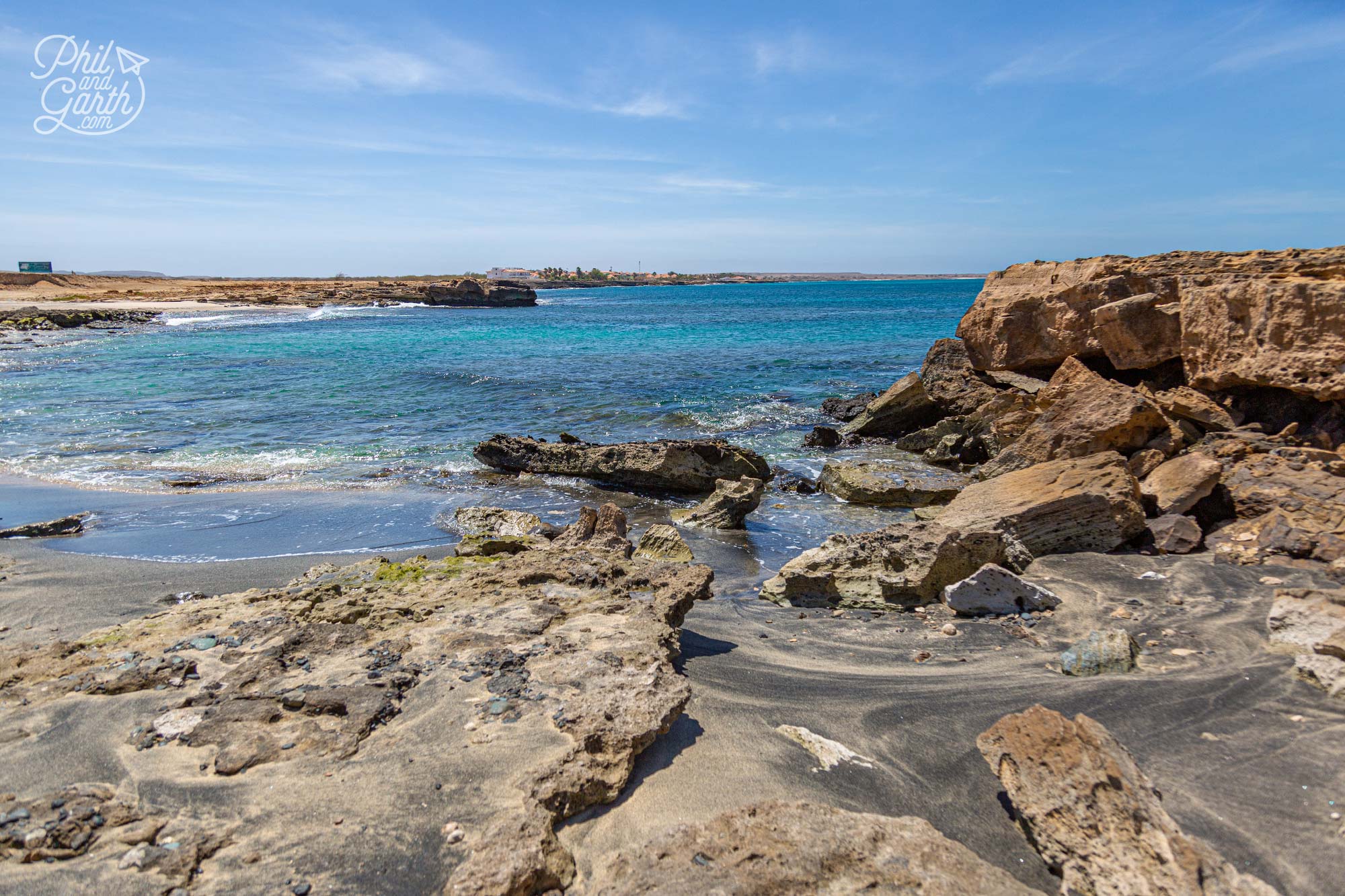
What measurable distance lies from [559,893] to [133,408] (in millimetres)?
18683

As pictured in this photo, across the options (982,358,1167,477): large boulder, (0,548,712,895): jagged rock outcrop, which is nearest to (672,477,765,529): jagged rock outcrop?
(982,358,1167,477): large boulder

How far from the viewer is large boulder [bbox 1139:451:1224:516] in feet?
21.1

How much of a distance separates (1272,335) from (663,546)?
21.0ft

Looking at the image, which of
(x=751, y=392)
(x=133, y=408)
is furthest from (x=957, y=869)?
(x=133, y=408)

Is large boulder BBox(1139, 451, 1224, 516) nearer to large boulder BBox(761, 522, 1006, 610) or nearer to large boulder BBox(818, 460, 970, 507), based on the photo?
large boulder BBox(761, 522, 1006, 610)

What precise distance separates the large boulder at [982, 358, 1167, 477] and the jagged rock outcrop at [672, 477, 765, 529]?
2970 mm

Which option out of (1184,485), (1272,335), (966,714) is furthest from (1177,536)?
(966,714)

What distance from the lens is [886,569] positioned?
18.9 ft

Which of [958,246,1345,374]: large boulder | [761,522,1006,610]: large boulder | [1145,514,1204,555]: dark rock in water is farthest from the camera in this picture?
[958,246,1345,374]: large boulder

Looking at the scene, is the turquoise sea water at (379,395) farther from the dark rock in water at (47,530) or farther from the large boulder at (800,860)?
the large boulder at (800,860)

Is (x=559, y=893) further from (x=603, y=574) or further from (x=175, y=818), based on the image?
(x=603, y=574)

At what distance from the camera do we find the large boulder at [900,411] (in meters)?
13.6

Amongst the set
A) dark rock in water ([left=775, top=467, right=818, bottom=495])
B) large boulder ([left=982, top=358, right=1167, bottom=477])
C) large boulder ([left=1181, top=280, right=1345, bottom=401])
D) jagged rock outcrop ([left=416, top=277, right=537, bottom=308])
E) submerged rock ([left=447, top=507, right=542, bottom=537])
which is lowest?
dark rock in water ([left=775, top=467, right=818, bottom=495])

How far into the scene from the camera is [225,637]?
4453 millimetres
